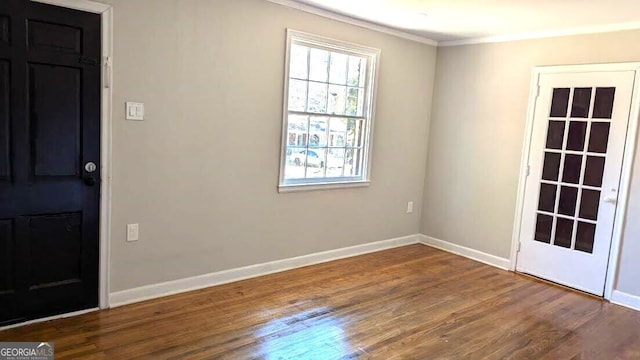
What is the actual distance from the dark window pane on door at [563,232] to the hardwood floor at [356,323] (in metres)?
0.41

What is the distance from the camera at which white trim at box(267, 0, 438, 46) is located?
3.80 metres

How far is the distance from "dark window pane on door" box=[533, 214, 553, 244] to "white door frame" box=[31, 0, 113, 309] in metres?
3.75

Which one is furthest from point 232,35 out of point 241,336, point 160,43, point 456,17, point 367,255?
point 367,255

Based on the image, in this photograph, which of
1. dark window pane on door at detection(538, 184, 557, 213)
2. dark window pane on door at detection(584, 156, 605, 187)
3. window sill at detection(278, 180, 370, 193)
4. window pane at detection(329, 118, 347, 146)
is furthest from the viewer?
window pane at detection(329, 118, 347, 146)

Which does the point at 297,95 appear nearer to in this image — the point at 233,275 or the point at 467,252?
the point at 233,275

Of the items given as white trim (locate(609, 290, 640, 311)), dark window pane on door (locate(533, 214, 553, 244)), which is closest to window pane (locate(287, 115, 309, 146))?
dark window pane on door (locate(533, 214, 553, 244))

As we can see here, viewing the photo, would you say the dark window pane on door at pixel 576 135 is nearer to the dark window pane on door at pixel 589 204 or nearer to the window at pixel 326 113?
the dark window pane on door at pixel 589 204

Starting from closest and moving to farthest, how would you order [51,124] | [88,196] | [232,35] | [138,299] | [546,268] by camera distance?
[51,124], [88,196], [138,299], [232,35], [546,268]

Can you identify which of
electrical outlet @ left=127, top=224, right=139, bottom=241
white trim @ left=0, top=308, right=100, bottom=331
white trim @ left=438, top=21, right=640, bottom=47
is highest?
white trim @ left=438, top=21, right=640, bottom=47

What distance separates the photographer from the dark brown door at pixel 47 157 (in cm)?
264

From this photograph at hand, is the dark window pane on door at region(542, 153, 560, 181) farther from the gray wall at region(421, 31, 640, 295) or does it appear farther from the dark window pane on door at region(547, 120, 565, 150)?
the gray wall at region(421, 31, 640, 295)

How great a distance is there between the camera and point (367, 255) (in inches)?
188

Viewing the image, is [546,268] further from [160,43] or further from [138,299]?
[160,43]

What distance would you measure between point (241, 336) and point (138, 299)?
3.05 feet
